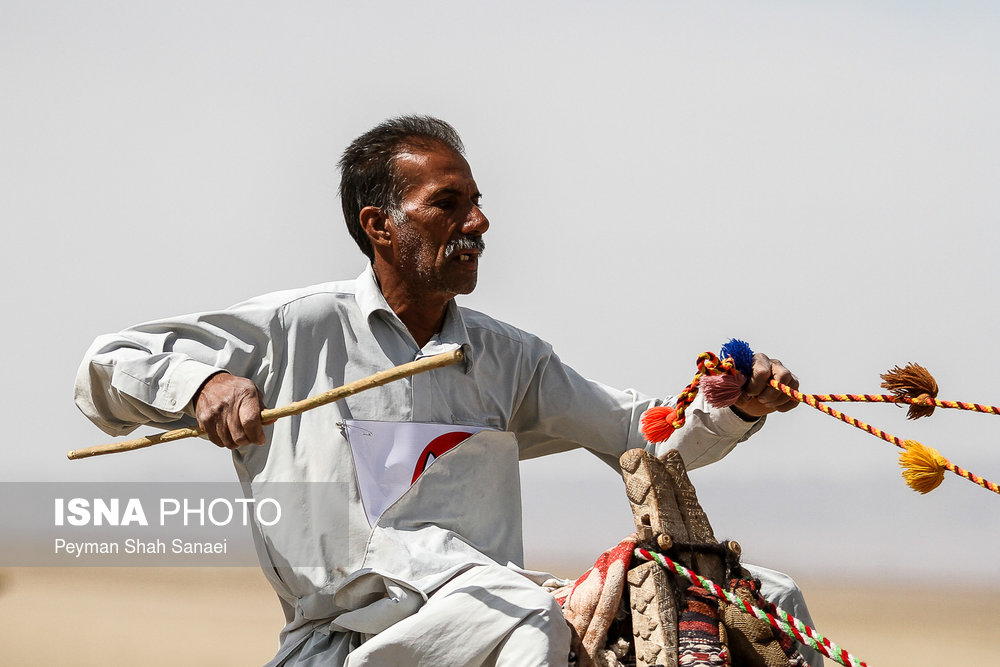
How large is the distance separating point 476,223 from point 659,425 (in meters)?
0.79

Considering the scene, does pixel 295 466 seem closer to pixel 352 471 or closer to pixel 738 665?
pixel 352 471

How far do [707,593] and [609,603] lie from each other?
243 millimetres

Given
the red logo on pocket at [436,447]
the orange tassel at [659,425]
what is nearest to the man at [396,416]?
the red logo on pocket at [436,447]

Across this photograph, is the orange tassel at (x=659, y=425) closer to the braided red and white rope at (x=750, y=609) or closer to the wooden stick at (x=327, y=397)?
the braided red and white rope at (x=750, y=609)

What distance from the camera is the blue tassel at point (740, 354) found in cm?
336

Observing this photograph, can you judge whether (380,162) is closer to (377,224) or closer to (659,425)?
(377,224)

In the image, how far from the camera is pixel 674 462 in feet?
11.0

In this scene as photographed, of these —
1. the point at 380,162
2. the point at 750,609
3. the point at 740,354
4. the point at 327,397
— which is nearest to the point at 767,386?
the point at 740,354

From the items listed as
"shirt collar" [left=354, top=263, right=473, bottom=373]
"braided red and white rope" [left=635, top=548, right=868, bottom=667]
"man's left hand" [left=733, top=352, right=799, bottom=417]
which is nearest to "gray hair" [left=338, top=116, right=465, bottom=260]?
"shirt collar" [left=354, top=263, right=473, bottom=373]

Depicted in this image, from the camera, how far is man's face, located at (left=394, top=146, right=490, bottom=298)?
365 centimetres

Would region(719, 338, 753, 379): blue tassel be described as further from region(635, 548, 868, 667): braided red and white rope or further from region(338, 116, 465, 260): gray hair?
region(338, 116, 465, 260): gray hair

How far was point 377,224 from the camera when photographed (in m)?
3.80

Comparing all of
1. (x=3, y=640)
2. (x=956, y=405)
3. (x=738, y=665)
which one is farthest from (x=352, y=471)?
(x=3, y=640)

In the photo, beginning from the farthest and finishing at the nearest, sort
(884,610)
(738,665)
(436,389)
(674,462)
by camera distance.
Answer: (884,610)
(436,389)
(674,462)
(738,665)
